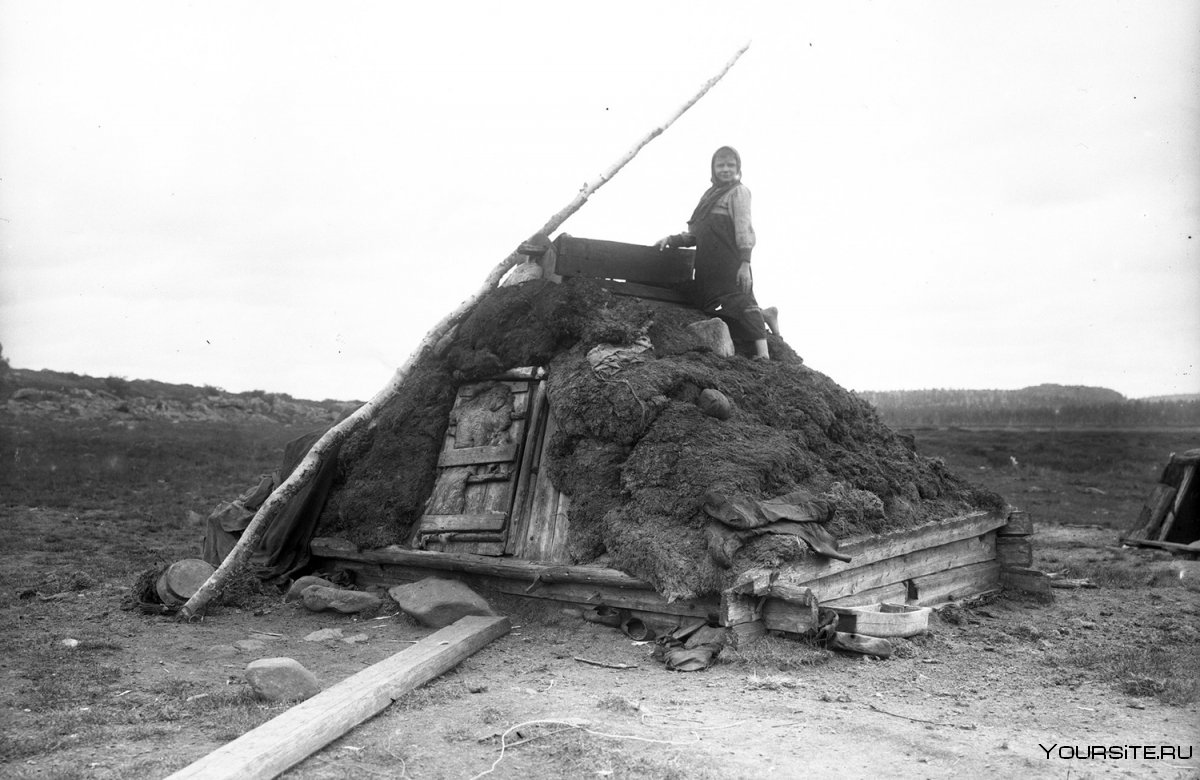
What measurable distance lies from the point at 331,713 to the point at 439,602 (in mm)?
2857

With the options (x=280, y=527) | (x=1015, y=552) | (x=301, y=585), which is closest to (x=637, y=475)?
(x=301, y=585)

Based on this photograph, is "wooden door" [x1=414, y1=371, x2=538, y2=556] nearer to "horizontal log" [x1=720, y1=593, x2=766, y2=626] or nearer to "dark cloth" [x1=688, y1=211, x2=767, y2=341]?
"dark cloth" [x1=688, y1=211, x2=767, y2=341]

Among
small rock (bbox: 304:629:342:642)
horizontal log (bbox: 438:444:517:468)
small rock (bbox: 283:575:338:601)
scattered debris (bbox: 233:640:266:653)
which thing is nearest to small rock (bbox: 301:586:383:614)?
small rock (bbox: 283:575:338:601)

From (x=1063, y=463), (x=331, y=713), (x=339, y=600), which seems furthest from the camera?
(x=1063, y=463)

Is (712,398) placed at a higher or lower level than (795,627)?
higher

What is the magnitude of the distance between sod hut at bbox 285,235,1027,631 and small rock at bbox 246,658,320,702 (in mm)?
2324

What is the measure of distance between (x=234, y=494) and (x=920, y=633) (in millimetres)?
13742

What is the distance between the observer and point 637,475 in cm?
754

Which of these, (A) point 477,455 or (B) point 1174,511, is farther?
(B) point 1174,511

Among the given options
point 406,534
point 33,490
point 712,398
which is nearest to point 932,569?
point 712,398

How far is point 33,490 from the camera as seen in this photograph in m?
16.5

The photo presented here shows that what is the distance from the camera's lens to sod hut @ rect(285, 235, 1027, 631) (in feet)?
22.6

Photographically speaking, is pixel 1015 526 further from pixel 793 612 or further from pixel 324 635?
pixel 324 635

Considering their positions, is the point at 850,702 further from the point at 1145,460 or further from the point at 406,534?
the point at 1145,460
